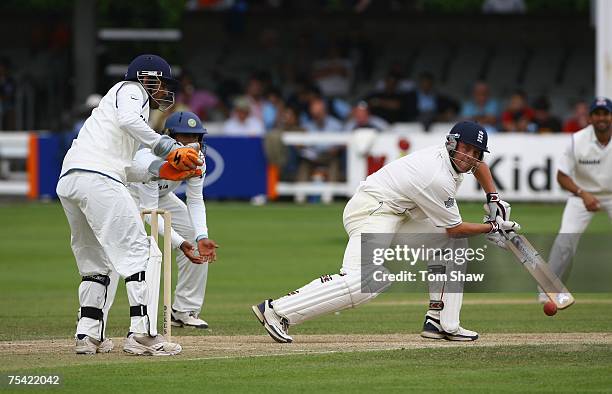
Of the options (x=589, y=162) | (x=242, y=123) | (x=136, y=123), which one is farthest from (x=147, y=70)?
(x=242, y=123)

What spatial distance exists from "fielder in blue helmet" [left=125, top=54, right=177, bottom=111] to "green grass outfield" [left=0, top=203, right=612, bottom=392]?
2.03m

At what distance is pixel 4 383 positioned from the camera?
8.98 m

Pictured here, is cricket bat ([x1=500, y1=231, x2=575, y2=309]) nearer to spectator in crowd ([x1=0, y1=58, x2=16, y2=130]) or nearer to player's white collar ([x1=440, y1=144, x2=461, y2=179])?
player's white collar ([x1=440, y1=144, x2=461, y2=179])

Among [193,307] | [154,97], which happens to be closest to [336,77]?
[193,307]

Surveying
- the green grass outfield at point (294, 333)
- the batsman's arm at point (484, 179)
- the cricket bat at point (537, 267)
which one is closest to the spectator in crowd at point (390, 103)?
the green grass outfield at point (294, 333)

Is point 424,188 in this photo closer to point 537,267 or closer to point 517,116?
point 537,267

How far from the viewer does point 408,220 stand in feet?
36.6

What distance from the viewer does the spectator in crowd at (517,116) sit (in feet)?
84.4

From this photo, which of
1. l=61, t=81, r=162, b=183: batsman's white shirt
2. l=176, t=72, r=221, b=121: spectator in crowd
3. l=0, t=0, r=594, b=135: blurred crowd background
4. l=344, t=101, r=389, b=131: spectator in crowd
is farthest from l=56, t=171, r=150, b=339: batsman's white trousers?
l=0, t=0, r=594, b=135: blurred crowd background

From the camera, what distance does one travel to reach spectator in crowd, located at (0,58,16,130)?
99.5 feet

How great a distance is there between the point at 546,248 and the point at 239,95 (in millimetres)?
16229

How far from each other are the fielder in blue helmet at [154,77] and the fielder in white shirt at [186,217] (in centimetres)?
49

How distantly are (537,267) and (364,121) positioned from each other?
1369 cm

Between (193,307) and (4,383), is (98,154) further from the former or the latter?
(193,307)
